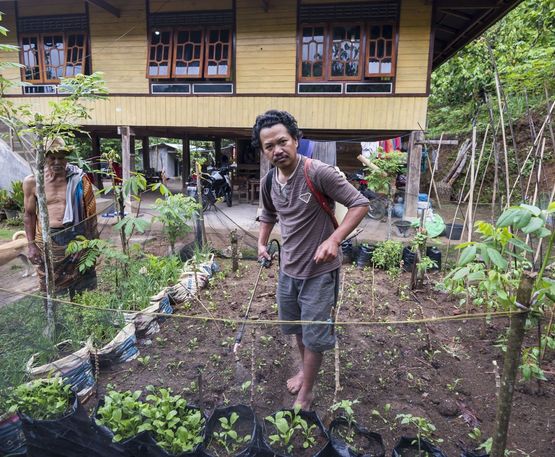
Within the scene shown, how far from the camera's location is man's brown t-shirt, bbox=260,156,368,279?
7.00 ft

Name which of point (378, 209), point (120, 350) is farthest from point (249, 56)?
point (120, 350)

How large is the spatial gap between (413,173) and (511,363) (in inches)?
279

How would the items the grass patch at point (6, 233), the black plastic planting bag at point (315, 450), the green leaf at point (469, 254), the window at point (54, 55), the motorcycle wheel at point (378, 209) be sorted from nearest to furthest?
the green leaf at point (469, 254) < the black plastic planting bag at point (315, 450) < the grass patch at point (6, 233) < the window at point (54, 55) < the motorcycle wheel at point (378, 209)

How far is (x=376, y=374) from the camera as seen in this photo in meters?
2.80

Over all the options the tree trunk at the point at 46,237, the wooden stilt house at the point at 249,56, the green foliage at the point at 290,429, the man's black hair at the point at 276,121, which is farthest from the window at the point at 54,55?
the green foliage at the point at 290,429

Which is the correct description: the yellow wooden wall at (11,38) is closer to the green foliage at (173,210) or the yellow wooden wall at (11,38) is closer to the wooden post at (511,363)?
the green foliage at (173,210)

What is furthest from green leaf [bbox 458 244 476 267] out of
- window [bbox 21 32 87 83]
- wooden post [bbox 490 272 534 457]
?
window [bbox 21 32 87 83]

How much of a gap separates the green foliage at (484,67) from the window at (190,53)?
5784 millimetres

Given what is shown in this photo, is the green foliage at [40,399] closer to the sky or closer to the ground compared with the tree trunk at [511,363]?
closer to the ground

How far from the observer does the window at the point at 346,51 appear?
772cm

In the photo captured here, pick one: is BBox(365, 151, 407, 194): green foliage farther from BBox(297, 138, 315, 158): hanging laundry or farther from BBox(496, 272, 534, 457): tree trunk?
BBox(496, 272, 534, 457): tree trunk

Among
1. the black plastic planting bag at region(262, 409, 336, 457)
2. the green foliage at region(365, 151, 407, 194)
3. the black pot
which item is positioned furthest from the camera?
the green foliage at region(365, 151, 407, 194)

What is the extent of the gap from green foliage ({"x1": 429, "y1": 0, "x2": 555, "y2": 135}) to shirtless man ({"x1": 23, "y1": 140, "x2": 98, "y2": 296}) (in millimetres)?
8501

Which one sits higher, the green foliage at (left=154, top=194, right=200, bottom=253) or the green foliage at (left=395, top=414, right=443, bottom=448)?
the green foliage at (left=154, top=194, right=200, bottom=253)
